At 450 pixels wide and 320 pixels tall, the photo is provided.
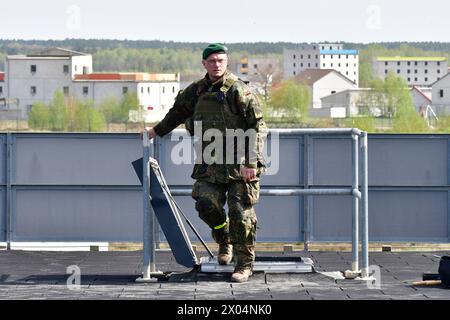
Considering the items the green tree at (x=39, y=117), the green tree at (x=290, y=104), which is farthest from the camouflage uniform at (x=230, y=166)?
the green tree at (x=290, y=104)

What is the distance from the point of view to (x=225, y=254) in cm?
1376

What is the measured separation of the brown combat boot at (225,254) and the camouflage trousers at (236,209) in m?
0.25

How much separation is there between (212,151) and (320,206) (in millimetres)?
4253

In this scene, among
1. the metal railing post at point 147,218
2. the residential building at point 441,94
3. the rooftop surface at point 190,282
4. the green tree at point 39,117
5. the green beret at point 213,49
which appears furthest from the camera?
the residential building at point 441,94

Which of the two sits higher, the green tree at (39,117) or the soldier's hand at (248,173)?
the green tree at (39,117)

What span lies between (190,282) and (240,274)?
447 mm

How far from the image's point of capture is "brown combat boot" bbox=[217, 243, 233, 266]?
13.7 m

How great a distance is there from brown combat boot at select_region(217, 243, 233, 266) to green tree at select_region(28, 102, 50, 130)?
153508mm

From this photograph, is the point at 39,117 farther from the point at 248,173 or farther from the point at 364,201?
the point at 248,173

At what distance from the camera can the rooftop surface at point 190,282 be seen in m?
12.6

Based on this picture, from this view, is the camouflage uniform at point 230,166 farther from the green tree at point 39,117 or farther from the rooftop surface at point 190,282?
the green tree at point 39,117

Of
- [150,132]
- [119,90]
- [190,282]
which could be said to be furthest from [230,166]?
[119,90]

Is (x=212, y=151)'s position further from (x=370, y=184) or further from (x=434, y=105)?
(x=434, y=105)
